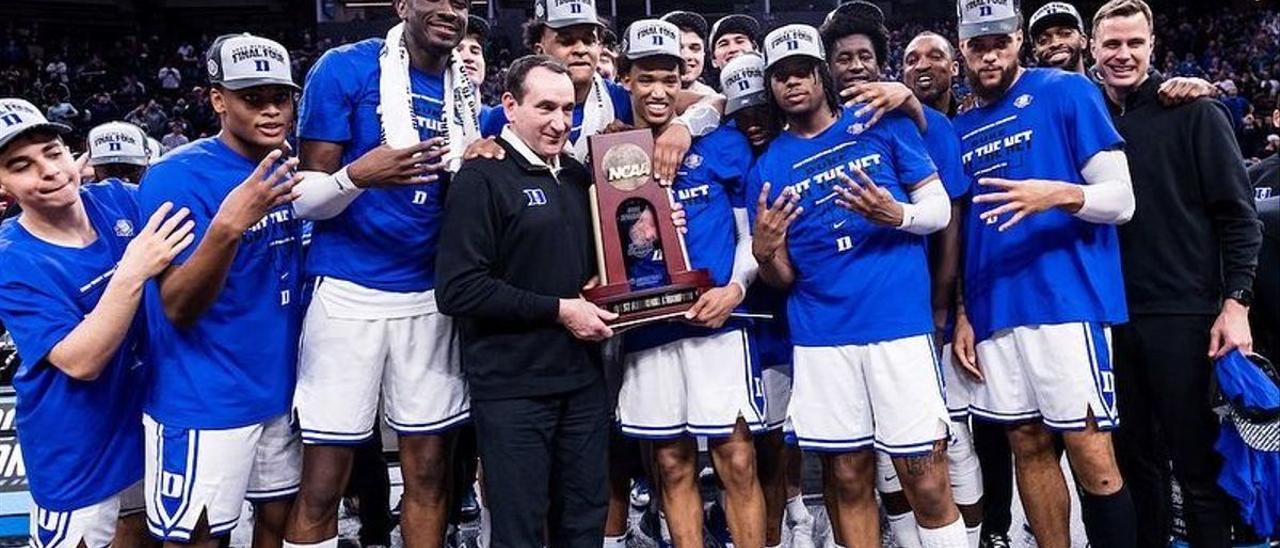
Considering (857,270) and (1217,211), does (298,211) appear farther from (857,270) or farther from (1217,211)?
A: (1217,211)

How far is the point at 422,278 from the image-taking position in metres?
2.78

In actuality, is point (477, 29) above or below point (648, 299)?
above

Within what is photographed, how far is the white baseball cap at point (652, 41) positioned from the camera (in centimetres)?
292

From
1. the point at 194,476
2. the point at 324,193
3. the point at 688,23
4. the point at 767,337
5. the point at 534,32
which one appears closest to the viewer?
the point at 194,476

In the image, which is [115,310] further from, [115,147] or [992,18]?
[115,147]

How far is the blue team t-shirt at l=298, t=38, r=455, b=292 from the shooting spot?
2.69 metres

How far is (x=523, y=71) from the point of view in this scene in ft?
8.66

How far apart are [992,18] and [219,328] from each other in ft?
7.61

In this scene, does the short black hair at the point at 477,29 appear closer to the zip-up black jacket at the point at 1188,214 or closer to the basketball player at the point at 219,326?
the basketball player at the point at 219,326

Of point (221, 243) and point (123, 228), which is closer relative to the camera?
point (221, 243)

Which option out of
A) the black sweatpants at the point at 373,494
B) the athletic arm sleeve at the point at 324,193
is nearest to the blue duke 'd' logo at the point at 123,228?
the athletic arm sleeve at the point at 324,193

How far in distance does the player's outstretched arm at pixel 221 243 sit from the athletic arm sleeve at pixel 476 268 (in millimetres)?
408

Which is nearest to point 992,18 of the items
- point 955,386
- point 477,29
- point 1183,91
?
point 1183,91

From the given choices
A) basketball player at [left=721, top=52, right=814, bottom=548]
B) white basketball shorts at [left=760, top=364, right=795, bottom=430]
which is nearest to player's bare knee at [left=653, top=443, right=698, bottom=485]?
basketball player at [left=721, top=52, right=814, bottom=548]
